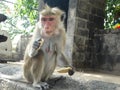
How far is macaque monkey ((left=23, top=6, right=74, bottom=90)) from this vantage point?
4.45 metres

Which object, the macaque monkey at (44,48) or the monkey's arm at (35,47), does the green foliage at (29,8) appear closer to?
the macaque monkey at (44,48)

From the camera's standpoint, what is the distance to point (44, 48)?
4.62 meters

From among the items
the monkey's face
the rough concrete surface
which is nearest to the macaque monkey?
the monkey's face

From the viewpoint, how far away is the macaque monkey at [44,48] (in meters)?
4.45

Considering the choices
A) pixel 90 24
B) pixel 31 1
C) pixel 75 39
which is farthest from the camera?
pixel 31 1

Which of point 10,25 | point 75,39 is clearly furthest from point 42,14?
point 10,25

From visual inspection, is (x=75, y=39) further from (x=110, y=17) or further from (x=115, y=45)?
(x=110, y=17)

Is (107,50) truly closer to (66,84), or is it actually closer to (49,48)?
(66,84)

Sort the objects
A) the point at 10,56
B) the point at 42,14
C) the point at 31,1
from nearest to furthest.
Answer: the point at 42,14
the point at 10,56
the point at 31,1

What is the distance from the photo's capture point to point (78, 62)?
7.50 meters

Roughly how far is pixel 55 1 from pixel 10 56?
137 inches

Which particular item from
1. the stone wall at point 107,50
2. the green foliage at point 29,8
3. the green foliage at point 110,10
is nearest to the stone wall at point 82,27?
the stone wall at point 107,50

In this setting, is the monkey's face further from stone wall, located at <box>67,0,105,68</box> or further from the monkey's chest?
stone wall, located at <box>67,0,105,68</box>

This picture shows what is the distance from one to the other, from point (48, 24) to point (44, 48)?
16.1 inches
